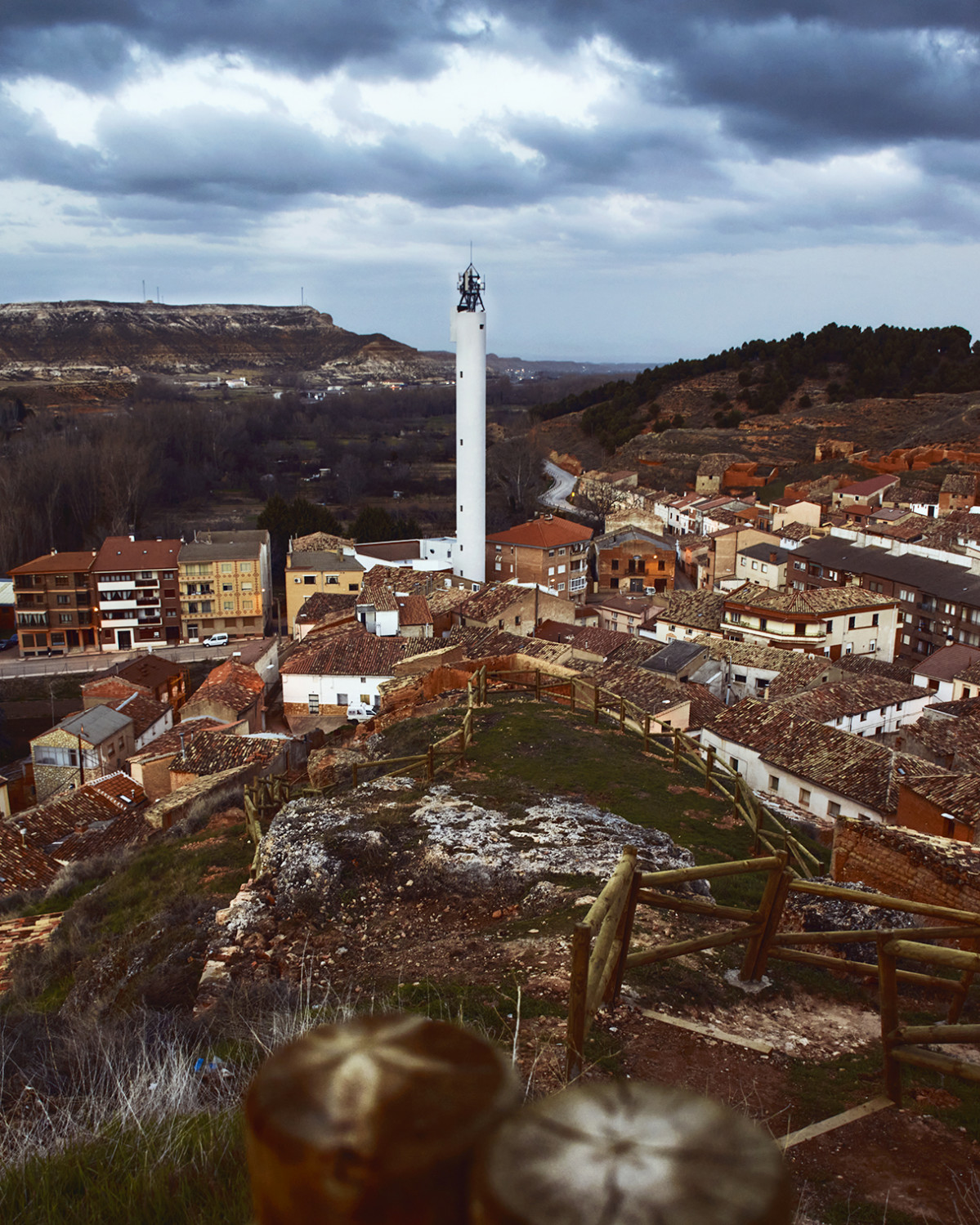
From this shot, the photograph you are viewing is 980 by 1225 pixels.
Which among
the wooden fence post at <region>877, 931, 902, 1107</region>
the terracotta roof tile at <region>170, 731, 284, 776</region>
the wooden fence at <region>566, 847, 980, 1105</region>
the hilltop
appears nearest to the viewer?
the wooden fence at <region>566, 847, 980, 1105</region>

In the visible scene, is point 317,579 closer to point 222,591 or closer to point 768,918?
point 222,591

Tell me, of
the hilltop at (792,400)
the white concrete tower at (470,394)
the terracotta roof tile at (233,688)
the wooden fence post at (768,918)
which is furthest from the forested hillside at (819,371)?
the wooden fence post at (768,918)

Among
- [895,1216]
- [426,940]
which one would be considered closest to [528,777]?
[426,940]

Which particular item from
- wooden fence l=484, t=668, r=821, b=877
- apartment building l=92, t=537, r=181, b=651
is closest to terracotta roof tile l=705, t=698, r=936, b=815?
wooden fence l=484, t=668, r=821, b=877

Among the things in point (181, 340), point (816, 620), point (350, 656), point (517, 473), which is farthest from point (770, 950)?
point (181, 340)

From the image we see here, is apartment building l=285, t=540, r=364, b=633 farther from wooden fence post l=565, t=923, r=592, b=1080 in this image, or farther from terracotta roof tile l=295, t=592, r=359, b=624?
wooden fence post l=565, t=923, r=592, b=1080

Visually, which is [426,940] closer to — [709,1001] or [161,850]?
[709,1001]

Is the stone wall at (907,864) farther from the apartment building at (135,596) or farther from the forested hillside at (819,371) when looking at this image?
the forested hillside at (819,371)
